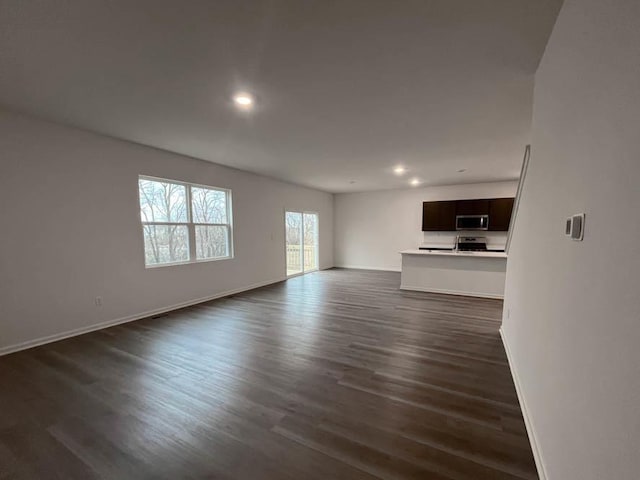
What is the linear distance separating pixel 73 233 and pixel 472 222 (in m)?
8.30

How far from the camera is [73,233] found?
11.3 ft

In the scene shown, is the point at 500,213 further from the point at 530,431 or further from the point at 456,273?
the point at 530,431

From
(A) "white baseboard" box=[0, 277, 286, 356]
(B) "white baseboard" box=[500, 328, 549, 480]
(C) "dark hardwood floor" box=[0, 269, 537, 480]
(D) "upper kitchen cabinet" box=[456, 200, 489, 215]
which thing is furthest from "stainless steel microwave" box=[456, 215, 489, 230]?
(A) "white baseboard" box=[0, 277, 286, 356]

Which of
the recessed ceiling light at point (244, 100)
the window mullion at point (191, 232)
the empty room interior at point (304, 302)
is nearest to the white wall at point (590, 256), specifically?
the empty room interior at point (304, 302)

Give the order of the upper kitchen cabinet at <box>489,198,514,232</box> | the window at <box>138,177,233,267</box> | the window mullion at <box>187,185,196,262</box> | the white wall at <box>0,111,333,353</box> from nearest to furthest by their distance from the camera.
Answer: the white wall at <box>0,111,333,353</box>
the window at <box>138,177,233,267</box>
the window mullion at <box>187,185,196,262</box>
the upper kitchen cabinet at <box>489,198,514,232</box>

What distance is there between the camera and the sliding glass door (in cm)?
765

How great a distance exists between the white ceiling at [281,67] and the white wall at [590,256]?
575 millimetres

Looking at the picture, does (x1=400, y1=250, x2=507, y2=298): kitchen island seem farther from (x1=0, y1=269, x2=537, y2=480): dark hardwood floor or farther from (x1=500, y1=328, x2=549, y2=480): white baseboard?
(x1=500, y1=328, x2=549, y2=480): white baseboard

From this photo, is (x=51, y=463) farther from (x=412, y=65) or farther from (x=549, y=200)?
(x=412, y=65)

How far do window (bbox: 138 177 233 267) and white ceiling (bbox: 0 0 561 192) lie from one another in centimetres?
89

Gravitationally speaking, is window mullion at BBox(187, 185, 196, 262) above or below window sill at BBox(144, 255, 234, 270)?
above

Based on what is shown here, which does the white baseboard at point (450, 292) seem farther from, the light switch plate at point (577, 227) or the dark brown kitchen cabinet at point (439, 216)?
the light switch plate at point (577, 227)

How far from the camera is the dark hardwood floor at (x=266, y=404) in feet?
5.17

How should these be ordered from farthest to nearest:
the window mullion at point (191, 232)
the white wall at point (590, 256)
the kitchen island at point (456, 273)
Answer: the kitchen island at point (456, 273), the window mullion at point (191, 232), the white wall at point (590, 256)
